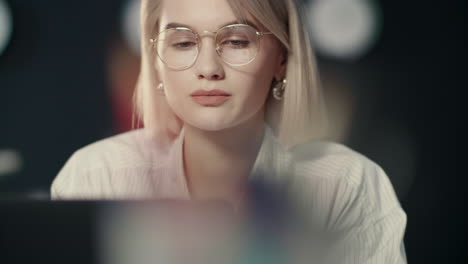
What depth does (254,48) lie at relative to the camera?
1.21 m

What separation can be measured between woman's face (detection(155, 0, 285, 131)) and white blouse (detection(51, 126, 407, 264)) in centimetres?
21

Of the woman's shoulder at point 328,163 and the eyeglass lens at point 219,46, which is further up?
the eyeglass lens at point 219,46

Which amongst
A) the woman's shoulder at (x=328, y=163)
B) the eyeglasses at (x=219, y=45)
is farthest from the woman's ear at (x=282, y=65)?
the woman's shoulder at (x=328, y=163)

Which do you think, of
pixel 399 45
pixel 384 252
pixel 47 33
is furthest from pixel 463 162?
pixel 47 33

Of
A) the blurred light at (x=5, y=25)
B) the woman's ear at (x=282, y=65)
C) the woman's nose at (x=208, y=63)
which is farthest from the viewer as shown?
the blurred light at (x=5, y=25)

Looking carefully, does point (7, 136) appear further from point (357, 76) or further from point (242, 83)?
point (357, 76)

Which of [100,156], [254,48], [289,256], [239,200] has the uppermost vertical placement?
[254,48]

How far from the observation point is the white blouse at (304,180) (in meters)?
1.41

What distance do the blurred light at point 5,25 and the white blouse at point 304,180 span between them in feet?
1.59

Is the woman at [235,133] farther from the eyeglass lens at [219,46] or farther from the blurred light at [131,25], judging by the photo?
the blurred light at [131,25]

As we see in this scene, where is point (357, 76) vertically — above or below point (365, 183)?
above

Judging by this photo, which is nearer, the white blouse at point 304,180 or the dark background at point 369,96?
the white blouse at point 304,180

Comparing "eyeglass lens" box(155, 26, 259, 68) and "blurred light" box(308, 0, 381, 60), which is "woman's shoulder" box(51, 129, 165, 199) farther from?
"blurred light" box(308, 0, 381, 60)

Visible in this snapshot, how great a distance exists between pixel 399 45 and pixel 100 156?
37.5 inches
